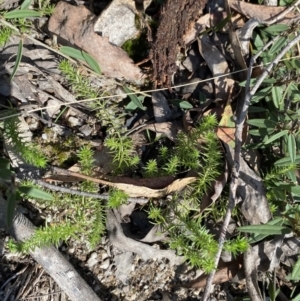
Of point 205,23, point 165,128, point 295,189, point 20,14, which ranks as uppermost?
point 20,14

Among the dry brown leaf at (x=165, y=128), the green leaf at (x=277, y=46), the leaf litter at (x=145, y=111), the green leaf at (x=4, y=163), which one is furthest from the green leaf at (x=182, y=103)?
the green leaf at (x=4, y=163)

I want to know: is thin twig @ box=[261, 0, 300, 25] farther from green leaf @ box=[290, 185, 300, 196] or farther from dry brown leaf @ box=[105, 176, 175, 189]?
dry brown leaf @ box=[105, 176, 175, 189]

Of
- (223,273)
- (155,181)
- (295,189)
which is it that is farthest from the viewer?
(223,273)

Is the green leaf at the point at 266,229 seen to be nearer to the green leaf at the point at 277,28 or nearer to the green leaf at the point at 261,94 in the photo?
the green leaf at the point at 261,94

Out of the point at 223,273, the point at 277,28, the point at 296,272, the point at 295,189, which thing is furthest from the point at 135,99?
the point at 296,272

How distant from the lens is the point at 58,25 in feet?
10.4

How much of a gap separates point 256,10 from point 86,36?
3.75 feet

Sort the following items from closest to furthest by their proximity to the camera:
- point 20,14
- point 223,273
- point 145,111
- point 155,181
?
point 20,14 → point 155,181 → point 223,273 → point 145,111

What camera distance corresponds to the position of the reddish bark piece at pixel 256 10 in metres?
3.29

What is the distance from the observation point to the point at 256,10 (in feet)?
10.8

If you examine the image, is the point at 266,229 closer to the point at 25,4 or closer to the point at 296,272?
the point at 296,272

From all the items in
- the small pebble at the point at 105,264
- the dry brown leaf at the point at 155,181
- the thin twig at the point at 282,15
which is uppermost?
the thin twig at the point at 282,15

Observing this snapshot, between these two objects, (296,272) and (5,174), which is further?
(296,272)

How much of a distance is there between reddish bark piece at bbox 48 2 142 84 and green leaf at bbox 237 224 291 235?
1.25 m
